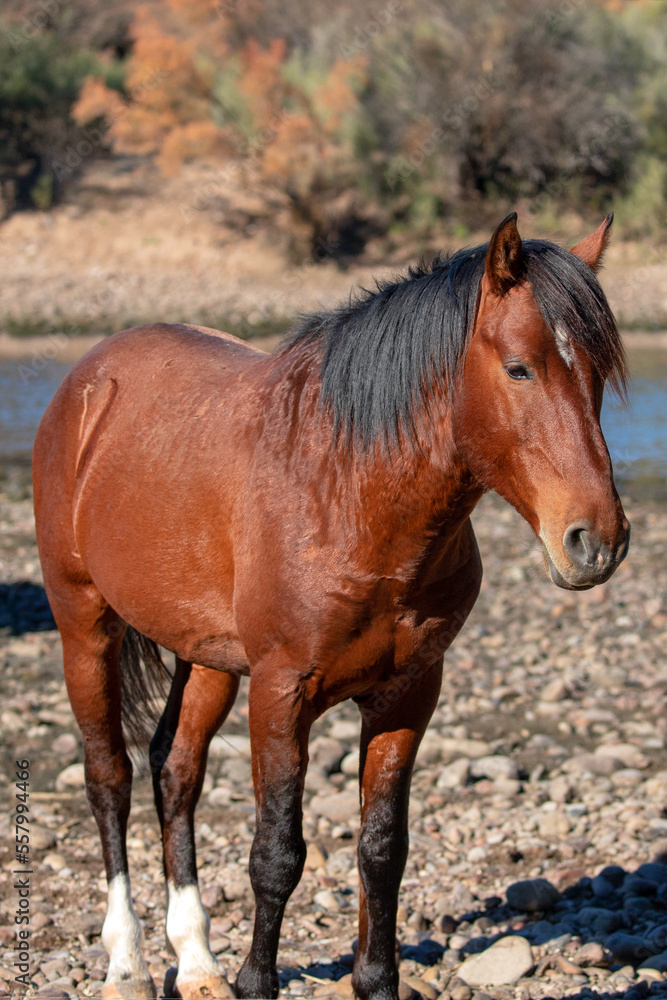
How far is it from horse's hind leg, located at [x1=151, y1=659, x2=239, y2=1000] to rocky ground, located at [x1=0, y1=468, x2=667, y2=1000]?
263mm

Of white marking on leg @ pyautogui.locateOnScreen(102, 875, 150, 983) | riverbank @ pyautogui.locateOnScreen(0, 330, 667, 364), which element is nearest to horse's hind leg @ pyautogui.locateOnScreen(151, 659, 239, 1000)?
white marking on leg @ pyautogui.locateOnScreen(102, 875, 150, 983)

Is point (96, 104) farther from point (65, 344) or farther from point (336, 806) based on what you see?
point (336, 806)

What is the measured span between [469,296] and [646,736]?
11.2 ft

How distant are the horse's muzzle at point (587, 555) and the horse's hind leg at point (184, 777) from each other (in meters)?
1.69

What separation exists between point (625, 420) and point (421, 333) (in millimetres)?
10962

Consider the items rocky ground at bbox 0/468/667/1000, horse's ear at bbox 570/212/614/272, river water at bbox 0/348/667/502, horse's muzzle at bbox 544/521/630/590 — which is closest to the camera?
horse's muzzle at bbox 544/521/630/590

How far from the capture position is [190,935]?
336 cm

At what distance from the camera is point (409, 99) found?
24.6 metres

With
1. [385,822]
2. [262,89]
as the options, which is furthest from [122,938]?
[262,89]

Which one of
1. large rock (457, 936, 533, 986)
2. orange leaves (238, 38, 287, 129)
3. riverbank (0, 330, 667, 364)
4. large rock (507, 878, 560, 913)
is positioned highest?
orange leaves (238, 38, 287, 129)

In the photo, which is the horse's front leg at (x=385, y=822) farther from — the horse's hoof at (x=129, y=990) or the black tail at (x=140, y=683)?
the black tail at (x=140, y=683)

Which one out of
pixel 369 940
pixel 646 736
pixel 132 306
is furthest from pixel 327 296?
pixel 369 940

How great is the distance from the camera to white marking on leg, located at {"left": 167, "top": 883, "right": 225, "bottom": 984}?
330 cm

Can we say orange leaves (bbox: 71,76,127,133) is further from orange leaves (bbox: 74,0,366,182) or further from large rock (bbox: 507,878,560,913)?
large rock (bbox: 507,878,560,913)
